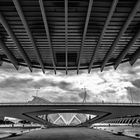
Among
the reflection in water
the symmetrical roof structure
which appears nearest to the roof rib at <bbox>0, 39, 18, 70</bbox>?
the symmetrical roof structure

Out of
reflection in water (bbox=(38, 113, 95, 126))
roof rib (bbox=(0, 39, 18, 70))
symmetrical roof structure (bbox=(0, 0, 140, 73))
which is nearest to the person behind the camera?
symmetrical roof structure (bbox=(0, 0, 140, 73))

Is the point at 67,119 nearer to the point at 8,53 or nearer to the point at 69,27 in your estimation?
the point at 8,53

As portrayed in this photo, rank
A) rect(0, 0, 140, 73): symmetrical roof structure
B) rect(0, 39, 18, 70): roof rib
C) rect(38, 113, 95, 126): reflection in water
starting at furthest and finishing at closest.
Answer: rect(38, 113, 95, 126): reflection in water
rect(0, 39, 18, 70): roof rib
rect(0, 0, 140, 73): symmetrical roof structure

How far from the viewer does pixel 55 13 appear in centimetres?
1333

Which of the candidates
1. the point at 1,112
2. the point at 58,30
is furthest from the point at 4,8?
the point at 1,112

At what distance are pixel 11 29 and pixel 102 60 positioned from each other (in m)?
12.5

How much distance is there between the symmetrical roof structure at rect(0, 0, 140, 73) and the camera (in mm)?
12328

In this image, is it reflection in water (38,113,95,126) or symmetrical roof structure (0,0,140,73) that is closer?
symmetrical roof structure (0,0,140,73)

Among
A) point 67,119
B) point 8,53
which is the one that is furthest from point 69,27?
point 67,119

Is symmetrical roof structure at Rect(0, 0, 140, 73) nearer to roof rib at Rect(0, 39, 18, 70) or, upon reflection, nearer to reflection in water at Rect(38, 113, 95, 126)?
roof rib at Rect(0, 39, 18, 70)

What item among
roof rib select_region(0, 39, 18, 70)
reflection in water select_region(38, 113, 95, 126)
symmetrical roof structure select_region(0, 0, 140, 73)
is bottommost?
reflection in water select_region(38, 113, 95, 126)

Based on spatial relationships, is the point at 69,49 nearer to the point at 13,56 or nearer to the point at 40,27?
the point at 40,27

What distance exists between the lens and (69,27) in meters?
15.2

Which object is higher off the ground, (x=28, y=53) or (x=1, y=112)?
(x=28, y=53)
